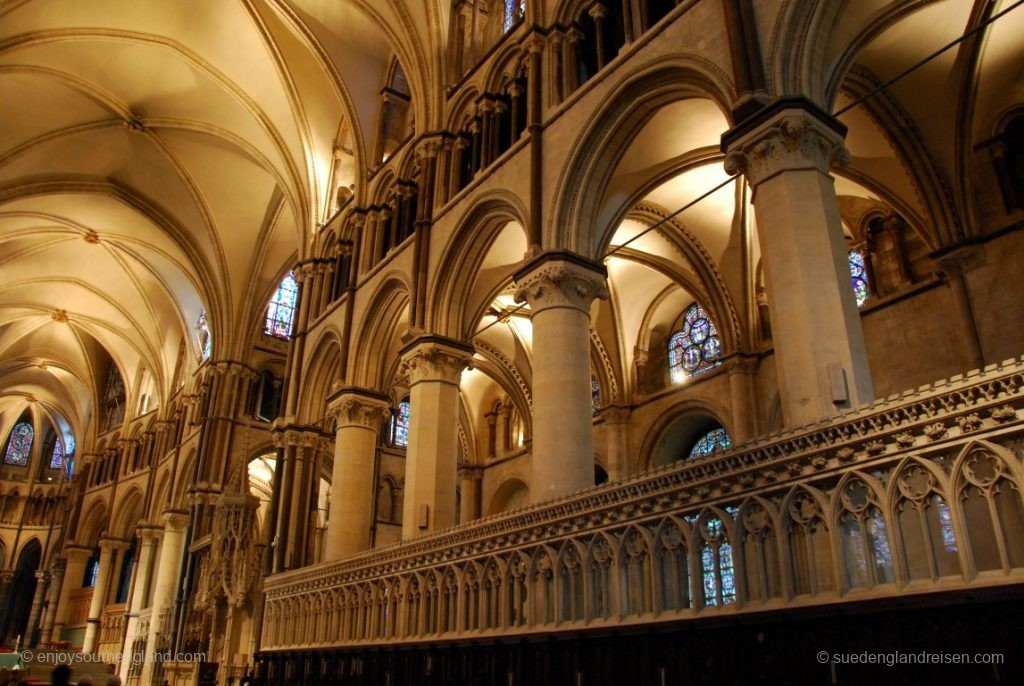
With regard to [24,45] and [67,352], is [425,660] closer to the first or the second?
[24,45]

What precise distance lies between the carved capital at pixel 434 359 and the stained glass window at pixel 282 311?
1350 cm

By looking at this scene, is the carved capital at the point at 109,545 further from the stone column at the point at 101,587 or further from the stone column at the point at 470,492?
the stone column at the point at 470,492

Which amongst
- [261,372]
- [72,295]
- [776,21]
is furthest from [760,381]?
[72,295]

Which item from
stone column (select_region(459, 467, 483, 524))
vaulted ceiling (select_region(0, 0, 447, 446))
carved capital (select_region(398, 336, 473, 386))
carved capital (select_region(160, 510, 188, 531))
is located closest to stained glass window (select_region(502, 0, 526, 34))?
vaulted ceiling (select_region(0, 0, 447, 446))

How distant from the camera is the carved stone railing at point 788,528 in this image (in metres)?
4.66

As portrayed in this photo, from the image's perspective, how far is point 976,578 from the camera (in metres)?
4.52

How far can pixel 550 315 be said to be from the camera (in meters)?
10.2

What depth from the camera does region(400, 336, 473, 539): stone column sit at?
11945 mm

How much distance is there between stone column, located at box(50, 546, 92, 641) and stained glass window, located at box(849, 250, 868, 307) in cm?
3072

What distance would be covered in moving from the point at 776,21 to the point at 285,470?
13.5m

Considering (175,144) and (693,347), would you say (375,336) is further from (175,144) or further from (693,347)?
(175,144)

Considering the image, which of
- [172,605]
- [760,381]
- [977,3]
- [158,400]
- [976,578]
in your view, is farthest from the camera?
[158,400]

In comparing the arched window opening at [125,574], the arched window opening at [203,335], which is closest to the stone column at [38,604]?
the arched window opening at [125,574]

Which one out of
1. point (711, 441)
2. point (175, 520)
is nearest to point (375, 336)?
point (711, 441)
